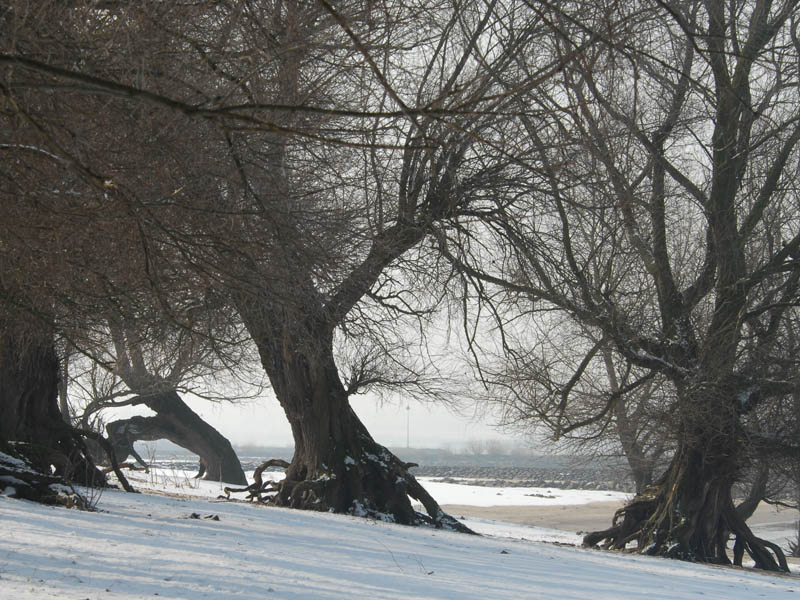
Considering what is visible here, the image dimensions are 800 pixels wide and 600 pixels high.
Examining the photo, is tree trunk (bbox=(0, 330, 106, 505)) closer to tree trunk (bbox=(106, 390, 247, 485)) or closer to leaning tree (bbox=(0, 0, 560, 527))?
leaning tree (bbox=(0, 0, 560, 527))

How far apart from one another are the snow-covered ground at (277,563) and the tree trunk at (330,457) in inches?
73.7

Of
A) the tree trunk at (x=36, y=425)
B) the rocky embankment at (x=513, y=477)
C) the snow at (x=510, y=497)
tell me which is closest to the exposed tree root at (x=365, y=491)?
the tree trunk at (x=36, y=425)

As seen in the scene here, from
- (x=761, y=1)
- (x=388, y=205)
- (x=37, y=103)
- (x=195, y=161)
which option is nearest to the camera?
(x=37, y=103)

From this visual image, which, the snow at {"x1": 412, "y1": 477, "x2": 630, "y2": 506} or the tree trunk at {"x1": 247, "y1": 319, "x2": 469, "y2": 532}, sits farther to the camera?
the snow at {"x1": 412, "y1": 477, "x2": 630, "y2": 506}

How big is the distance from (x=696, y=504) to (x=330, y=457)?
552 cm

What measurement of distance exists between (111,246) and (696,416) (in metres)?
9.01

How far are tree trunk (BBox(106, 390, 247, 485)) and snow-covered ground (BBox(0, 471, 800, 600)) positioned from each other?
1665 cm

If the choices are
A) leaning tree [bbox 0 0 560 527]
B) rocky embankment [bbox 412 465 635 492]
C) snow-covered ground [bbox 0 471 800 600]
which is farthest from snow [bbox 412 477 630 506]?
leaning tree [bbox 0 0 560 527]

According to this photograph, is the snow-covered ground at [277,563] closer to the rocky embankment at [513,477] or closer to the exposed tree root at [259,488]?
the exposed tree root at [259,488]

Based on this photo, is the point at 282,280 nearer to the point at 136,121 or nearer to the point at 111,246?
the point at 111,246

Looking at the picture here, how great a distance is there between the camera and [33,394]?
9328mm

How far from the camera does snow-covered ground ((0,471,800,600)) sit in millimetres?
4191

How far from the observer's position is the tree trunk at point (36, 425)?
8188 millimetres

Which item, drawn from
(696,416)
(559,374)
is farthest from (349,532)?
(559,374)
